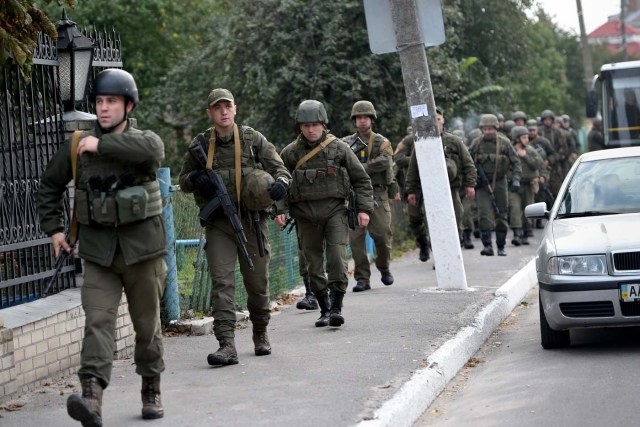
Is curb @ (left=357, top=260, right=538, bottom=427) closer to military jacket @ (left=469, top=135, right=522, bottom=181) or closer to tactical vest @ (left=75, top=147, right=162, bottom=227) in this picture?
tactical vest @ (left=75, top=147, right=162, bottom=227)

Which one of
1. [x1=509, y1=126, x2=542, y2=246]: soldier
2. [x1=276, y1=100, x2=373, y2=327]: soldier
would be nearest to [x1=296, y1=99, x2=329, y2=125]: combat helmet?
[x1=276, y1=100, x2=373, y2=327]: soldier

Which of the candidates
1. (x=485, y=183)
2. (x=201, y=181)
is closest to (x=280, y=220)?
(x=201, y=181)

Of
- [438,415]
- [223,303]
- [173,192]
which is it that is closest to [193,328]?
[173,192]

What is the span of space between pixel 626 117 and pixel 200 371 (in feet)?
50.3

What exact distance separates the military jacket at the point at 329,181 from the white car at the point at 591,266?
1536mm

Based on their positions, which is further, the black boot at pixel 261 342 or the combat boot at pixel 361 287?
the combat boot at pixel 361 287

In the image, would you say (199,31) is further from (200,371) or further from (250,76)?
(200,371)

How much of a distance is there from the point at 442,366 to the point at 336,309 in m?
1.92

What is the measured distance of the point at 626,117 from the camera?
21984 mm

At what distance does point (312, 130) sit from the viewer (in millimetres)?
9992

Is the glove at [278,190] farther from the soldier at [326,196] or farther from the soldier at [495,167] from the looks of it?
the soldier at [495,167]

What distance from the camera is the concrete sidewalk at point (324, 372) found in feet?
22.1

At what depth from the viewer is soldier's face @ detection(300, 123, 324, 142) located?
32.7ft

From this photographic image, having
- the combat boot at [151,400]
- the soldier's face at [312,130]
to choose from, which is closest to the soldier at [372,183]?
the soldier's face at [312,130]
